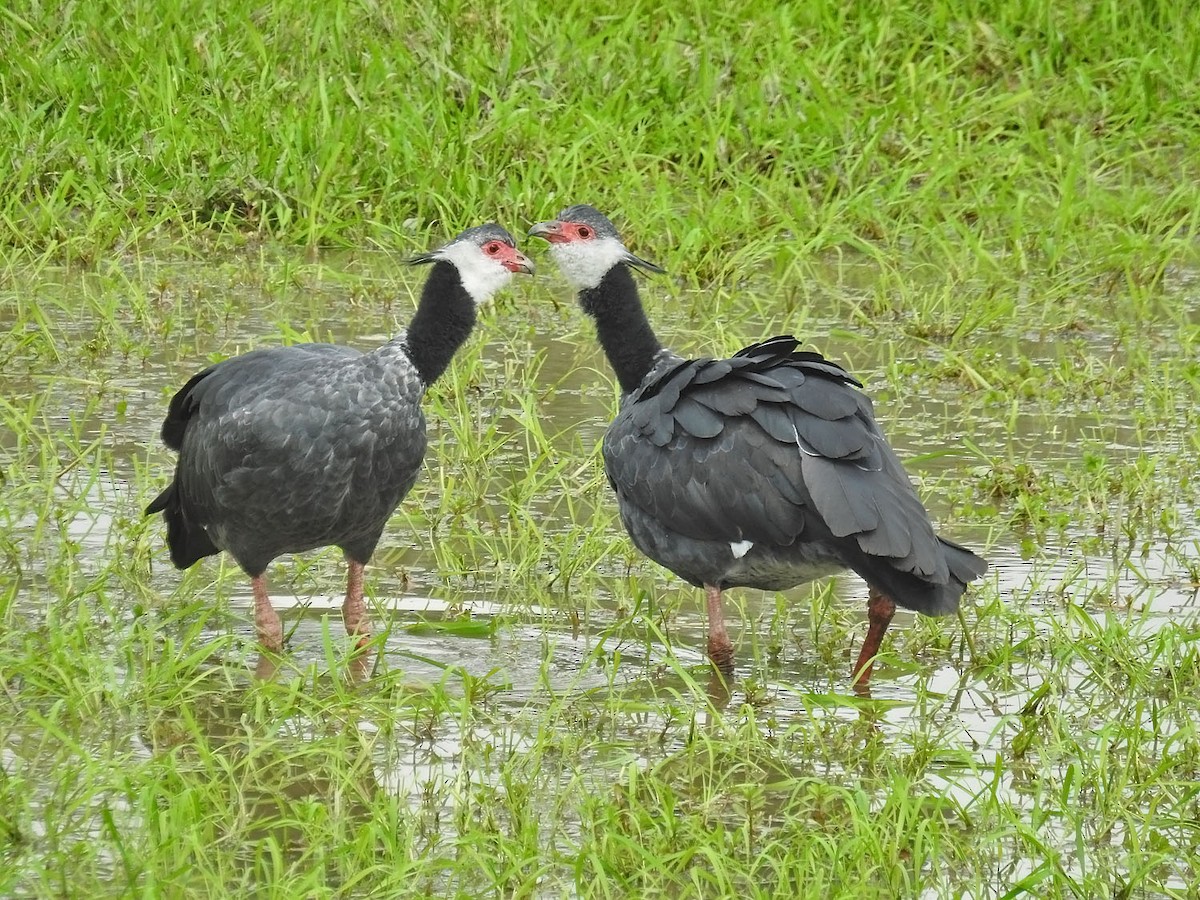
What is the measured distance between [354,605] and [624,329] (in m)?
Result: 1.10

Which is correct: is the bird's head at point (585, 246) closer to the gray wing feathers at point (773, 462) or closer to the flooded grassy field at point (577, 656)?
the gray wing feathers at point (773, 462)

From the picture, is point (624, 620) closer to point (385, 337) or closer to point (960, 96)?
point (385, 337)

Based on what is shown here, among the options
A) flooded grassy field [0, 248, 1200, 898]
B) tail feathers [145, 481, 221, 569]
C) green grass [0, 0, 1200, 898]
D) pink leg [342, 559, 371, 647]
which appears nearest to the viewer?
flooded grassy field [0, 248, 1200, 898]

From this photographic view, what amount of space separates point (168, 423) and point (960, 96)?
542cm

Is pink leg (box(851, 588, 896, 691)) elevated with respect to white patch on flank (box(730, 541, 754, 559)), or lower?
lower

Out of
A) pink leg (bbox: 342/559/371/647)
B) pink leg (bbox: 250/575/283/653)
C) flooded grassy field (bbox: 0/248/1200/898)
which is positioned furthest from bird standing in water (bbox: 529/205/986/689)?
pink leg (bbox: 250/575/283/653)

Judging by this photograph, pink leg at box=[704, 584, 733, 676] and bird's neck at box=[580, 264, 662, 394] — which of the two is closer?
pink leg at box=[704, 584, 733, 676]

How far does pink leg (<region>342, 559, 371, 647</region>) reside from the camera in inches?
208

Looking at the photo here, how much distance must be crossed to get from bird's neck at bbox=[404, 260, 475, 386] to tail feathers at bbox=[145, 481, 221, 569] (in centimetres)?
75

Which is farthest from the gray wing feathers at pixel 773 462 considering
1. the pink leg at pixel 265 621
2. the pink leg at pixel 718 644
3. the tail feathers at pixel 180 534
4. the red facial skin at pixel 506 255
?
the tail feathers at pixel 180 534

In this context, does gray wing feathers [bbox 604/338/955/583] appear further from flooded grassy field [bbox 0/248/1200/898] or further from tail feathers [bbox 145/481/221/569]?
tail feathers [bbox 145/481/221/569]

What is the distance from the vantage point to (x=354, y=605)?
5.30 meters

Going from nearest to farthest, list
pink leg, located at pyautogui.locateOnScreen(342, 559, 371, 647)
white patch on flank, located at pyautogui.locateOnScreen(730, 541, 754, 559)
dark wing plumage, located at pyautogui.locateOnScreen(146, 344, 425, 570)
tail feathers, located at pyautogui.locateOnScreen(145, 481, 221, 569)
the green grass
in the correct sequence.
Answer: the green grass, white patch on flank, located at pyautogui.locateOnScreen(730, 541, 754, 559), dark wing plumage, located at pyautogui.locateOnScreen(146, 344, 425, 570), pink leg, located at pyautogui.locateOnScreen(342, 559, 371, 647), tail feathers, located at pyautogui.locateOnScreen(145, 481, 221, 569)

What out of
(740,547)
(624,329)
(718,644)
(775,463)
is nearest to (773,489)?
(775,463)
